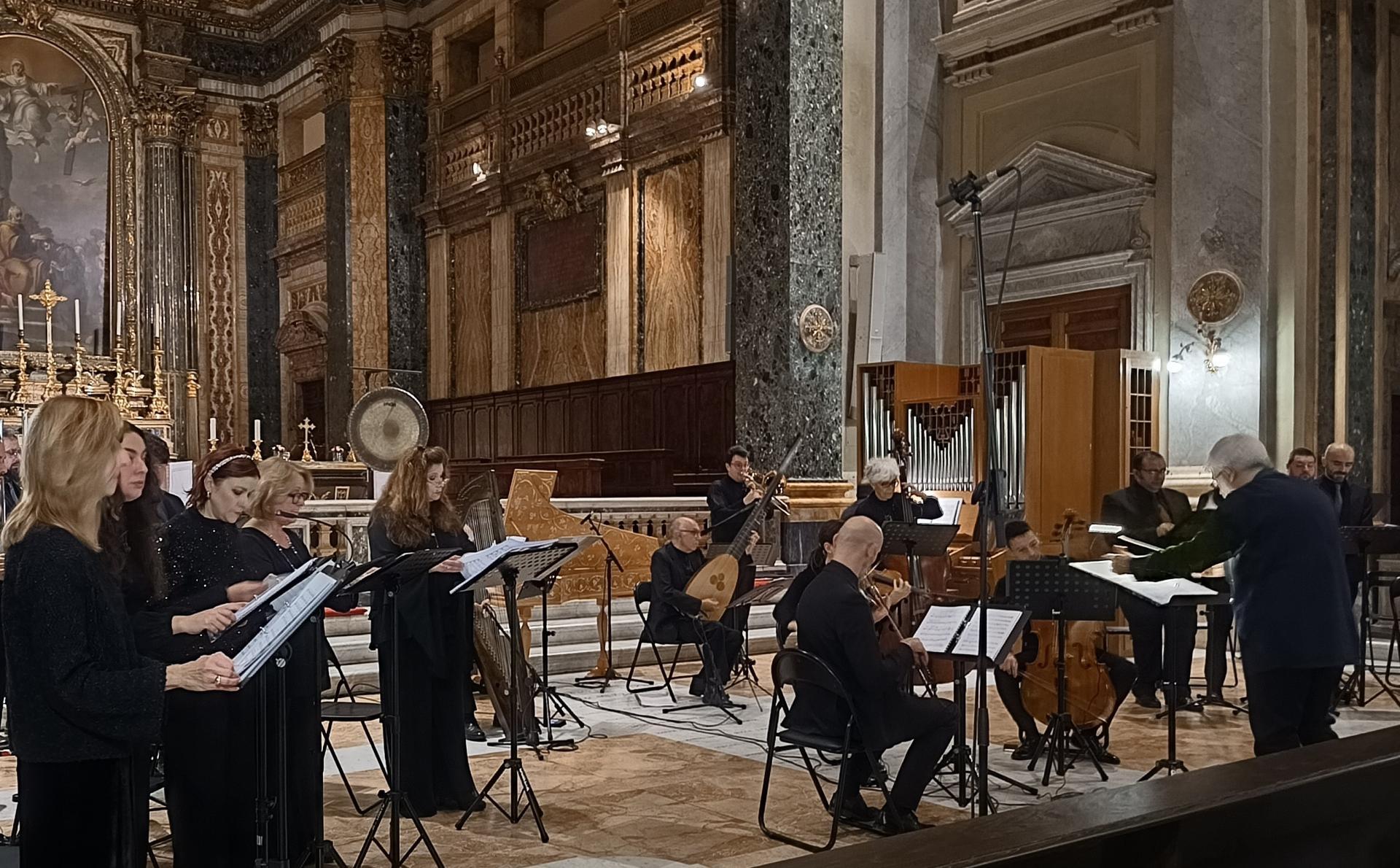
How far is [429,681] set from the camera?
225 inches

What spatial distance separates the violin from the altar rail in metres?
3.89

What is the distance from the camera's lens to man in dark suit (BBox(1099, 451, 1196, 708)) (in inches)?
321

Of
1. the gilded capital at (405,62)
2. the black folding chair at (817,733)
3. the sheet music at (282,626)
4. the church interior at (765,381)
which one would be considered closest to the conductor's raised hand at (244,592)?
the church interior at (765,381)

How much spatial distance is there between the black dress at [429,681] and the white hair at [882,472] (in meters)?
3.84

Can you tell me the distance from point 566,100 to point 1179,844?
51.5 feet

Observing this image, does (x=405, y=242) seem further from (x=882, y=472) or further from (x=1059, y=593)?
(x=1059, y=593)

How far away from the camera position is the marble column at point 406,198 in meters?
19.5

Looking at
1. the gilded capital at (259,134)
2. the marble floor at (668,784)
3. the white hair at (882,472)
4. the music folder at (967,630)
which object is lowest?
the marble floor at (668,784)

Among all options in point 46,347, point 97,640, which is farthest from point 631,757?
point 46,347

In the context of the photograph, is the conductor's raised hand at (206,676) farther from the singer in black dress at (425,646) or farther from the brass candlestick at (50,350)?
the brass candlestick at (50,350)

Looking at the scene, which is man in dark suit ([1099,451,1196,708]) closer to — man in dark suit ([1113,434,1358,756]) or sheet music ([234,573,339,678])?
man in dark suit ([1113,434,1358,756])

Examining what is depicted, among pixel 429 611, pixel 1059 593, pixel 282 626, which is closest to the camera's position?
pixel 282 626

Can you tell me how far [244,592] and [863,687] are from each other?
2401 mm

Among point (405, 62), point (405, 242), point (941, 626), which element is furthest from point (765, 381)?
point (405, 62)
